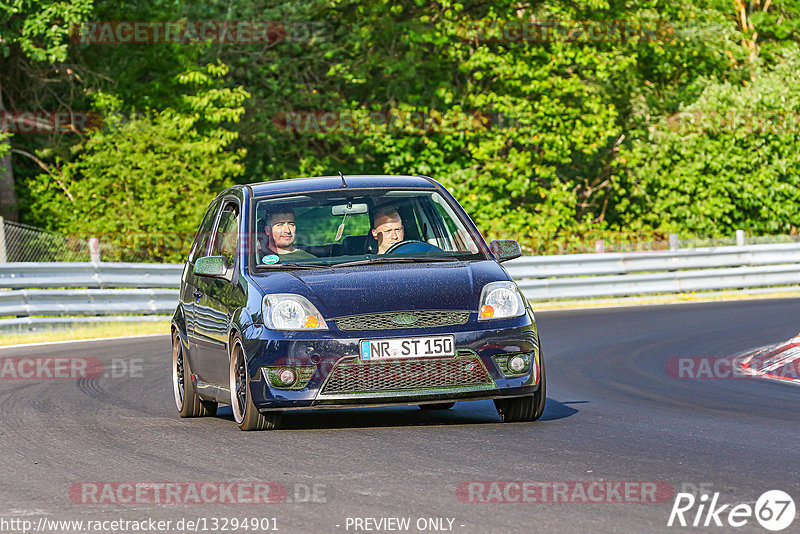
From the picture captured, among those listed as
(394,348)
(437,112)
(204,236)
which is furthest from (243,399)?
(437,112)

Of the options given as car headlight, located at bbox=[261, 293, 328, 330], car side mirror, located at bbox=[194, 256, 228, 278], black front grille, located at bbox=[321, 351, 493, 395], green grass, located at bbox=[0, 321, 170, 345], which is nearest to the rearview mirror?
car side mirror, located at bbox=[194, 256, 228, 278]

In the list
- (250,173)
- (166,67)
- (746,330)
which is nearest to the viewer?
(746,330)

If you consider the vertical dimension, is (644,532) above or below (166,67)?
below

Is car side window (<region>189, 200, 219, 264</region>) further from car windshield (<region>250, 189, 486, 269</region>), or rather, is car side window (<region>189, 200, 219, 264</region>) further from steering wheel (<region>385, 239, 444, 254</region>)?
steering wheel (<region>385, 239, 444, 254</region>)

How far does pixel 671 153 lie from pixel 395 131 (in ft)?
27.8

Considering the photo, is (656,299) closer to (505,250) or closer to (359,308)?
(505,250)

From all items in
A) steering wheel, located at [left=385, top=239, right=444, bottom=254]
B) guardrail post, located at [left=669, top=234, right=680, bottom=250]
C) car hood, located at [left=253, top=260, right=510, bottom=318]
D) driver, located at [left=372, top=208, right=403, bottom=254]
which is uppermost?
driver, located at [left=372, top=208, right=403, bottom=254]

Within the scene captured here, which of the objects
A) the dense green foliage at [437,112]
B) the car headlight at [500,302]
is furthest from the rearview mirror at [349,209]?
the dense green foliage at [437,112]

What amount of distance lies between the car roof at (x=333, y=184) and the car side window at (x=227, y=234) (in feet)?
0.86

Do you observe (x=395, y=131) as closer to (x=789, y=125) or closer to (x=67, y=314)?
(x=789, y=125)

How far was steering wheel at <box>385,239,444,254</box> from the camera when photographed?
31.2ft

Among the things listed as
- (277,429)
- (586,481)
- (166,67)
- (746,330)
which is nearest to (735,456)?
(586,481)

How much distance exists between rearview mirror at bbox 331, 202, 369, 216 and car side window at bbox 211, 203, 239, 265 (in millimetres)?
672

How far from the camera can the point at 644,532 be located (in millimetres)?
5410
